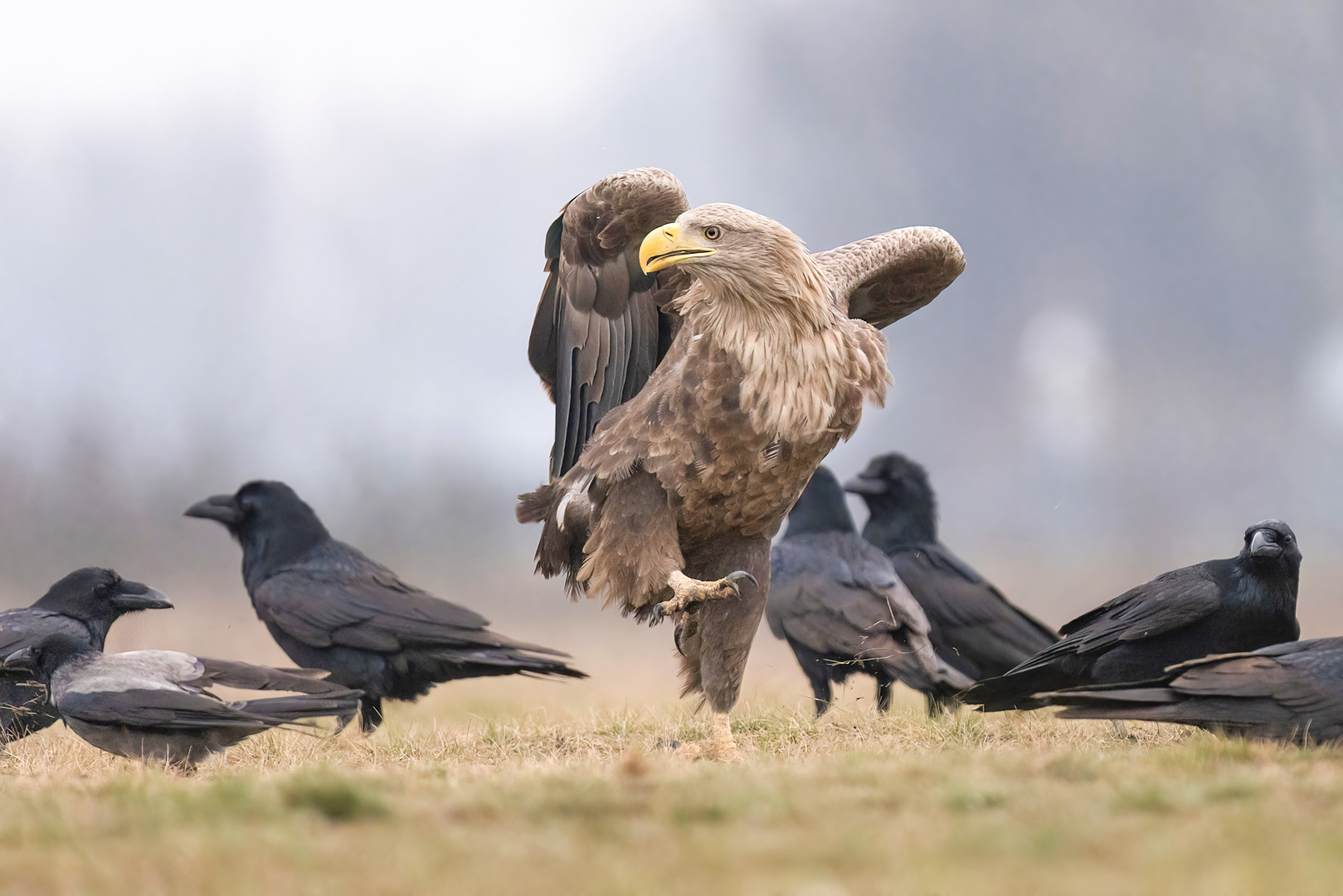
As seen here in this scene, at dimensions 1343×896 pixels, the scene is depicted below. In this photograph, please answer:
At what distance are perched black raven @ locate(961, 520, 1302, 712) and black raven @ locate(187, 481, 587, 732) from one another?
2527 millimetres

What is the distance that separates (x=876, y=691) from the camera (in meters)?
7.68

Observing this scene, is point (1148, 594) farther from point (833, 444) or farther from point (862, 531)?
point (862, 531)

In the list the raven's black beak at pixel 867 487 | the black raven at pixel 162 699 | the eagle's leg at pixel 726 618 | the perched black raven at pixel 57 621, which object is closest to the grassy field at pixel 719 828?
the black raven at pixel 162 699

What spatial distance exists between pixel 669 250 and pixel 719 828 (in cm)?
287

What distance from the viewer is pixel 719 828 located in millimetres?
2789

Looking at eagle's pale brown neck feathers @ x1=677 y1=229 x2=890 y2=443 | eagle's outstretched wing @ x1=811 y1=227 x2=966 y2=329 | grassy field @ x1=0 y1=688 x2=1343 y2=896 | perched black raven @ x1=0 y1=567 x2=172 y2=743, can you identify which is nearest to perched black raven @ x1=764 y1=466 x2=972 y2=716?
eagle's outstretched wing @ x1=811 y1=227 x2=966 y2=329

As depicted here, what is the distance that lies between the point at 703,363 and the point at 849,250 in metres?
1.27

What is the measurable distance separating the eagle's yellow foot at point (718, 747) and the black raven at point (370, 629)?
4.41 ft

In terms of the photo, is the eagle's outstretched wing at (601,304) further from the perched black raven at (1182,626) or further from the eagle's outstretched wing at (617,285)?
the perched black raven at (1182,626)

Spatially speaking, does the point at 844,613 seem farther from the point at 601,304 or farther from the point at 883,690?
the point at 601,304

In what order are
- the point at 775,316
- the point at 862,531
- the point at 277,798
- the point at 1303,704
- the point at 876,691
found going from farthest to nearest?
1. the point at 862,531
2. the point at 876,691
3. the point at 775,316
4. the point at 1303,704
5. the point at 277,798

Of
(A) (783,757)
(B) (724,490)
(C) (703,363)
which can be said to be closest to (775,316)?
(C) (703,363)

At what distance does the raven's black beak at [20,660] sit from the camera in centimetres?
540

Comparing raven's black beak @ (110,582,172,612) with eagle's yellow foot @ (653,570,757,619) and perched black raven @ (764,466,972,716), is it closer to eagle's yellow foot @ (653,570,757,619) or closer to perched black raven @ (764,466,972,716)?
eagle's yellow foot @ (653,570,757,619)
